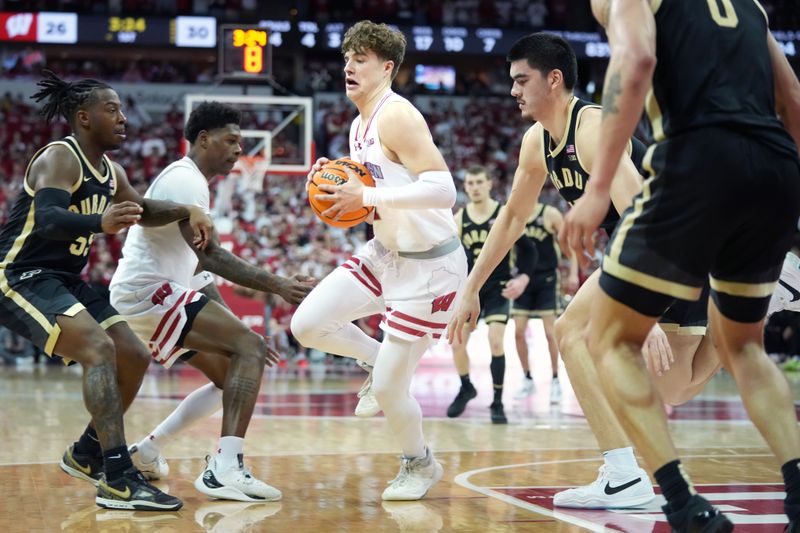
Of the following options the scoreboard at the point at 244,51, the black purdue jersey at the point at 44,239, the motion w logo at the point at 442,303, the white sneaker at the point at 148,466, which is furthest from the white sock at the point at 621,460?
the scoreboard at the point at 244,51

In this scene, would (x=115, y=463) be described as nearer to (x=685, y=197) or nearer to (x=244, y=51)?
(x=685, y=197)

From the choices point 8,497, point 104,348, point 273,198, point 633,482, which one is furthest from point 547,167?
point 273,198

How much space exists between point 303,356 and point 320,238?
10.2 feet

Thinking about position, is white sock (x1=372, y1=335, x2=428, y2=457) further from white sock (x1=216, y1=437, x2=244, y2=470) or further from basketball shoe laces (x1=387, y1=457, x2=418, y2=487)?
white sock (x1=216, y1=437, x2=244, y2=470)

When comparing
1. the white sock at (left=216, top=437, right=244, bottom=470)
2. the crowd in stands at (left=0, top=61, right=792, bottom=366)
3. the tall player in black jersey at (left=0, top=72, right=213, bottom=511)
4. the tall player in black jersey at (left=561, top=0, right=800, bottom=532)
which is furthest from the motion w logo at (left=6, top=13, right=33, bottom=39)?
the tall player in black jersey at (left=561, top=0, right=800, bottom=532)

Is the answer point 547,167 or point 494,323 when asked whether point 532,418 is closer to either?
point 494,323

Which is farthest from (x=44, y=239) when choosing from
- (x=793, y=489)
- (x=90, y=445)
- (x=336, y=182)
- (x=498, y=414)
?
(x=498, y=414)

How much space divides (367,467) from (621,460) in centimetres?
185

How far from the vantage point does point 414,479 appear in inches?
198

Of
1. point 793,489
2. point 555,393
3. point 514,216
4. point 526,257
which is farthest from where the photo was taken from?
point 555,393

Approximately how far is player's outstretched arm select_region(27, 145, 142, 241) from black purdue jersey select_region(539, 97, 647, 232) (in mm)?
2081

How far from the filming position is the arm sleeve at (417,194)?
4684mm

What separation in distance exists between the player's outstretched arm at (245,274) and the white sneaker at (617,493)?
1.73 metres

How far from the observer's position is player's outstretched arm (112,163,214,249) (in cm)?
526
